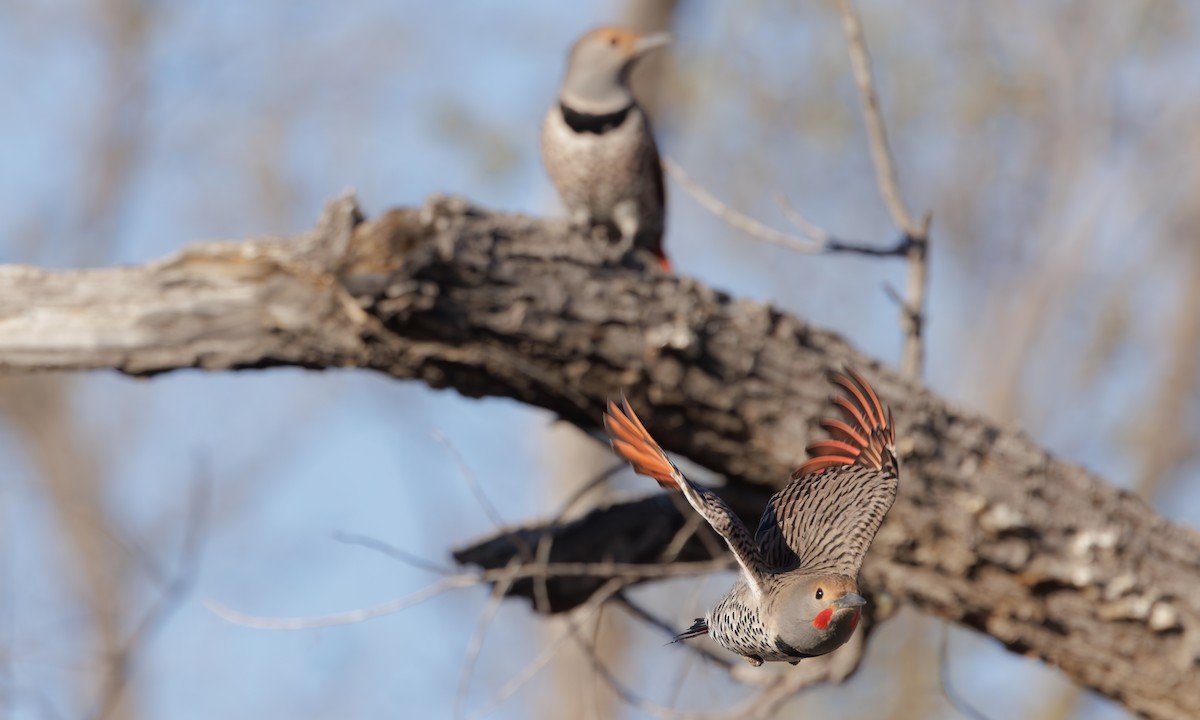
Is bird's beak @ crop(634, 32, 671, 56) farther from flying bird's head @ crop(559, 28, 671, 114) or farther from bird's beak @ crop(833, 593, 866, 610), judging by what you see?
bird's beak @ crop(833, 593, 866, 610)

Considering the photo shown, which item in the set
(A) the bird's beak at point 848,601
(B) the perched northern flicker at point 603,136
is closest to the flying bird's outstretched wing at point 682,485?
(A) the bird's beak at point 848,601

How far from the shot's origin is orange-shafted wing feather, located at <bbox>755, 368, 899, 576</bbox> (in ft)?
3.93

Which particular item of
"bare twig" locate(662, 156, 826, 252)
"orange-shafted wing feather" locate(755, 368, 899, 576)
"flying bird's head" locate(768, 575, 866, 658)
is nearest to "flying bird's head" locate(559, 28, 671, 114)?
"bare twig" locate(662, 156, 826, 252)

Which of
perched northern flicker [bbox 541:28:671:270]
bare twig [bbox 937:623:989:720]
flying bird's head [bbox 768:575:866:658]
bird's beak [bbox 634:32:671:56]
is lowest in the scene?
bare twig [bbox 937:623:989:720]

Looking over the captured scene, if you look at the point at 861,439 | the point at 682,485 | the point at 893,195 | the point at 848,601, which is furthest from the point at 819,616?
the point at 893,195

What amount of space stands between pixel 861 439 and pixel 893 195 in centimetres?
235

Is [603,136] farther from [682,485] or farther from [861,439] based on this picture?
[682,485]

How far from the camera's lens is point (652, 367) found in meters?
3.42

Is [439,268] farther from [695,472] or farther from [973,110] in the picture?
[973,110]

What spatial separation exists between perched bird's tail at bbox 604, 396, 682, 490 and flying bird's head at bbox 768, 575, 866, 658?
15 cm

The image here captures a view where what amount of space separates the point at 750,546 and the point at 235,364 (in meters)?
2.29

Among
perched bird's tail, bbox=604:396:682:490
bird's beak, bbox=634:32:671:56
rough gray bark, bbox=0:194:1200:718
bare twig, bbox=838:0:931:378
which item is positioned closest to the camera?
perched bird's tail, bbox=604:396:682:490

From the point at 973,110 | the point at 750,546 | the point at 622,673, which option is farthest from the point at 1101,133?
the point at 750,546

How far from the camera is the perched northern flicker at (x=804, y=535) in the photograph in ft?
3.41
